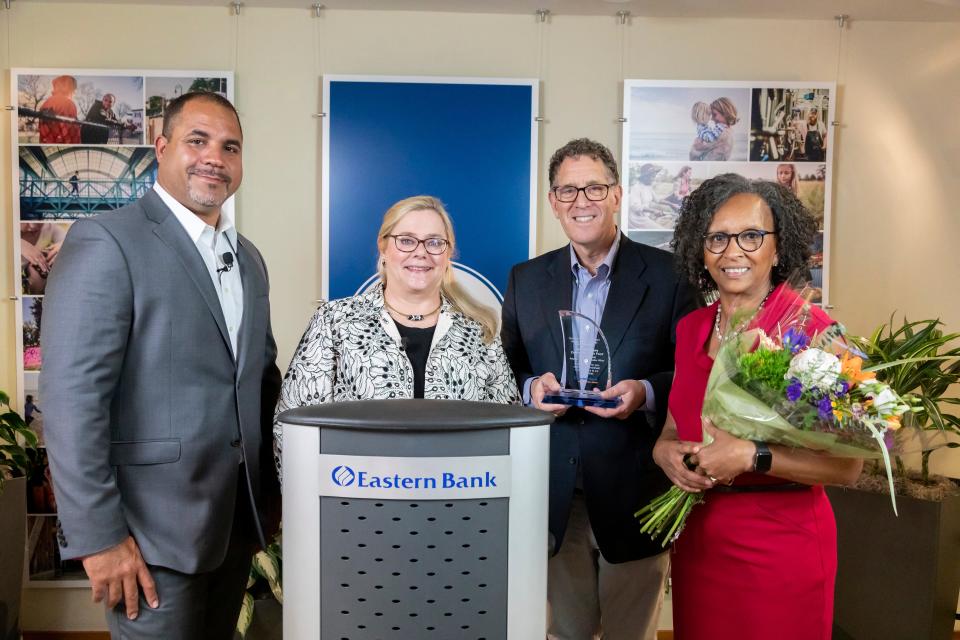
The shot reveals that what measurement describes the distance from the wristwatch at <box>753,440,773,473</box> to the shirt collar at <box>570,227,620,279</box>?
92 cm

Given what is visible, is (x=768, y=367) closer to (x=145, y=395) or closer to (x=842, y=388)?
(x=842, y=388)

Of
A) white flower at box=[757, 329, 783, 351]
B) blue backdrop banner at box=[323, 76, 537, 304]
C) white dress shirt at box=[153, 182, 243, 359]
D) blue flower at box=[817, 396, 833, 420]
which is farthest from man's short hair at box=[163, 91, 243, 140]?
blue backdrop banner at box=[323, 76, 537, 304]

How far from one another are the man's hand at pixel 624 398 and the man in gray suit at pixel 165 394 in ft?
2.96

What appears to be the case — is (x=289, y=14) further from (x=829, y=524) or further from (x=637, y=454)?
(x=829, y=524)

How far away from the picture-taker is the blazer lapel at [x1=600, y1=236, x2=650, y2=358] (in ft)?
7.93

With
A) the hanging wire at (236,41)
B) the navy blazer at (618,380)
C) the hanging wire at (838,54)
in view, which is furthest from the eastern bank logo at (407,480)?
the hanging wire at (838,54)

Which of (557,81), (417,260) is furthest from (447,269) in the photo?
(557,81)

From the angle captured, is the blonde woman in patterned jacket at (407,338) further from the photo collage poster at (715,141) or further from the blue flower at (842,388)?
the photo collage poster at (715,141)

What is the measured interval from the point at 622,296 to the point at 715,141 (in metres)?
1.80

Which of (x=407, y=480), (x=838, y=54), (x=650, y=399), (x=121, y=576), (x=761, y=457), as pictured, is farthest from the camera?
(x=838, y=54)

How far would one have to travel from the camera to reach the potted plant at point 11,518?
329 cm

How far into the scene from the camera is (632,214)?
12.9ft

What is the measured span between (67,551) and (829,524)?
1731 millimetres

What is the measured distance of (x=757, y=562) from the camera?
1.85 metres
